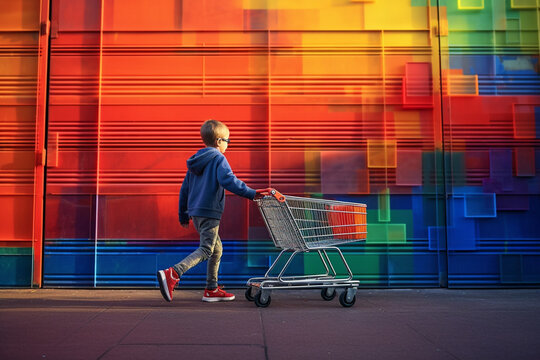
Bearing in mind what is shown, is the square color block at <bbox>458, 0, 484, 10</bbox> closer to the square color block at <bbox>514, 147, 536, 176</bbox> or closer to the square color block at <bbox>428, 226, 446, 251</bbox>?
the square color block at <bbox>514, 147, 536, 176</bbox>

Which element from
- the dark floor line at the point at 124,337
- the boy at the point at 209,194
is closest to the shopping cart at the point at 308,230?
the boy at the point at 209,194

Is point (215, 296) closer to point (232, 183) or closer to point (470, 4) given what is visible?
point (232, 183)

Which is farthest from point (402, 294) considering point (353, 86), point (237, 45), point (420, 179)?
point (237, 45)

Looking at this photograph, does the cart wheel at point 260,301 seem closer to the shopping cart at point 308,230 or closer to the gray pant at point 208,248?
the shopping cart at point 308,230

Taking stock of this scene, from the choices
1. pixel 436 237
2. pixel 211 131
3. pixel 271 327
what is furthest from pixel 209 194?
pixel 436 237

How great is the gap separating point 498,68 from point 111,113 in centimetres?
454

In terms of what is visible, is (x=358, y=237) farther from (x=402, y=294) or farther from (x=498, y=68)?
(x=498, y=68)

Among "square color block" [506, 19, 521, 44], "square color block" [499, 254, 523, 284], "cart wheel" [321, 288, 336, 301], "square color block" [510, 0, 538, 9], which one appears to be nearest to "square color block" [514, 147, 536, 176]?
"square color block" [499, 254, 523, 284]

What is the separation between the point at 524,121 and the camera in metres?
6.42

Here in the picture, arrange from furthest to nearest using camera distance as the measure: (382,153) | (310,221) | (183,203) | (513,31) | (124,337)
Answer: (513,31) < (382,153) < (183,203) < (310,221) < (124,337)

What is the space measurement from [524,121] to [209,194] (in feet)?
12.4

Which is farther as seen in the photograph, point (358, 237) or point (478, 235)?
point (478, 235)

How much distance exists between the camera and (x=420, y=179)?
6.33 m

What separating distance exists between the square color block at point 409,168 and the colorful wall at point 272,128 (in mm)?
18
